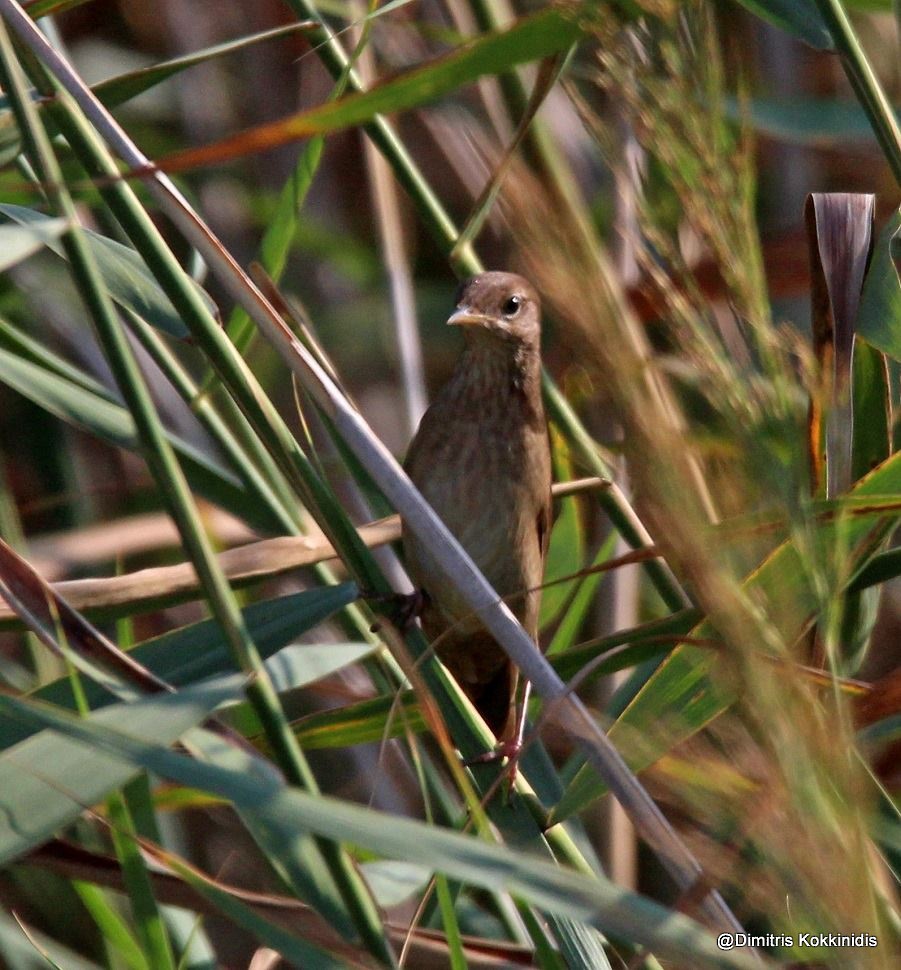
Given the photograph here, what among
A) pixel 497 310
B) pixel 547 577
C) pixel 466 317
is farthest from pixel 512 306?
pixel 547 577

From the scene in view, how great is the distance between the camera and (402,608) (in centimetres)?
217

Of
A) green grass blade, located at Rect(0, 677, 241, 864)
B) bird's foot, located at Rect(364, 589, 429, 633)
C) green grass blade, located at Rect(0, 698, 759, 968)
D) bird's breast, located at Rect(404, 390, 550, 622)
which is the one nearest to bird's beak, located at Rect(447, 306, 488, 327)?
bird's breast, located at Rect(404, 390, 550, 622)

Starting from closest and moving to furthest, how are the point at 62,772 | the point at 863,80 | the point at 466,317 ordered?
the point at 62,772
the point at 863,80
the point at 466,317

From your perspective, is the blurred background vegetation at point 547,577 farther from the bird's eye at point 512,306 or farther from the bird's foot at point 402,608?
the bird's eye at point 512,306

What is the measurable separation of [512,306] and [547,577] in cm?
57

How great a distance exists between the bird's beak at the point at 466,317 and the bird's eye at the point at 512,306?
0.09m

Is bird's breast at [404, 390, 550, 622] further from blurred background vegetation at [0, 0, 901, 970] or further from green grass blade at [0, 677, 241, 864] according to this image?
green grass blade at [0, 677, 241, 864]

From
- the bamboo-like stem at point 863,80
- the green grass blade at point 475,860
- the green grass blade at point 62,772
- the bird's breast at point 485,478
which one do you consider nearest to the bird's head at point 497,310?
the bird's breast at point 485,478

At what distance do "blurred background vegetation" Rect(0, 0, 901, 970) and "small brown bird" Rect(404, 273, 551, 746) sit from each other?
11cm

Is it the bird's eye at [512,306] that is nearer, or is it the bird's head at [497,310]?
the bird's head at [497,310]

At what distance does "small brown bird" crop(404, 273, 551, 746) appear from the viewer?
2701 mm

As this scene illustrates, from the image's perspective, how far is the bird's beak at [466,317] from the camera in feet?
8.39

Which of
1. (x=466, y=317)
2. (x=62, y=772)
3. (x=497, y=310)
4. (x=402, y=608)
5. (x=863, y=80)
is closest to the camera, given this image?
(x=62, y=772)

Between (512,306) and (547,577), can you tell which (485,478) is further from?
(512,306)
